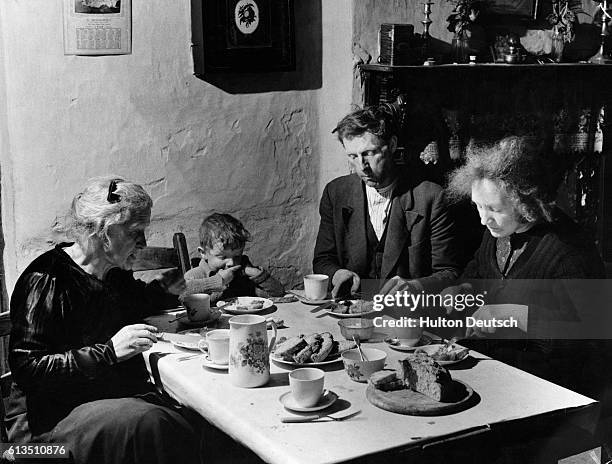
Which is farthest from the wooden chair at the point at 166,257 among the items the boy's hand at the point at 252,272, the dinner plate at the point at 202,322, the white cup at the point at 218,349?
the white cup at the point at 218,349

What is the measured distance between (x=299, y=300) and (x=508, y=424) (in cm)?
98

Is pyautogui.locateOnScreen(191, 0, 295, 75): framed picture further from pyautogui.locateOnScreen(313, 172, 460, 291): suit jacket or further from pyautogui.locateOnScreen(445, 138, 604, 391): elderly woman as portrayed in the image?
pyautogui.locateOnScreen(445, 138, 604, 391): elderly woman

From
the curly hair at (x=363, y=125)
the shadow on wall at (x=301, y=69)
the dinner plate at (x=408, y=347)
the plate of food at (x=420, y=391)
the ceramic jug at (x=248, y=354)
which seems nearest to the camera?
the plate of food at (x=420, y=391)

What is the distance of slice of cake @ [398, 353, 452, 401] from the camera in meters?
1.50

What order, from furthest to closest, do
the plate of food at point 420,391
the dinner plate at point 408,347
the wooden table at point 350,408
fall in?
the dinner plate at point 408,347, the plate of food at point 420,391, the wooden table at point 350,408

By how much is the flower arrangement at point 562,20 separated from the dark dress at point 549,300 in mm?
992

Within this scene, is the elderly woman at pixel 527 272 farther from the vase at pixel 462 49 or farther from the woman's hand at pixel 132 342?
the woman's hand at pixel 132 342

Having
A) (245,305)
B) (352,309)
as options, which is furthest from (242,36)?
(352,309)

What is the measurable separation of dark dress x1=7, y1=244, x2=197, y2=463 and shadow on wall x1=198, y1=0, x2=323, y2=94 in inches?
44.3

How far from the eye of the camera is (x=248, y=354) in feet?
5.36

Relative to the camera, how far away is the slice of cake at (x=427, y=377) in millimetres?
1503

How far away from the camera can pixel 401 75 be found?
289 cm

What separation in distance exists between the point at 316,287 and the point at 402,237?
0.53 meters

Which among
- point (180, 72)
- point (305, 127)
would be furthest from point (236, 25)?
point (305, 127)
